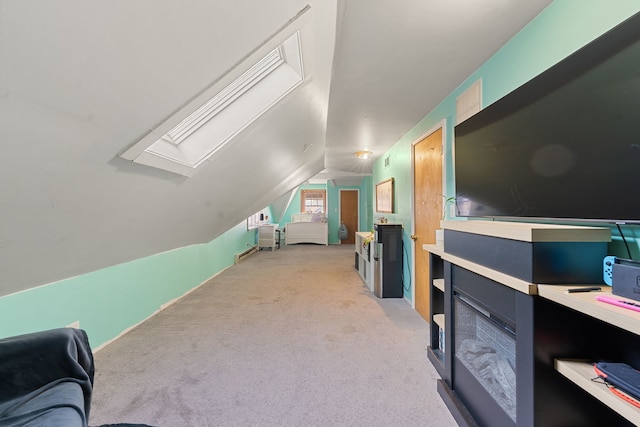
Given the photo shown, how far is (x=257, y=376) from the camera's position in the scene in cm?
196

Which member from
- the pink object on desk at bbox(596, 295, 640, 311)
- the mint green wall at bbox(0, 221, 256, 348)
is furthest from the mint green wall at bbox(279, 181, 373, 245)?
the pink object on desk at bbox(596, 295, 640, 311)

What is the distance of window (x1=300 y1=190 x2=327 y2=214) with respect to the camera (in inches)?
398

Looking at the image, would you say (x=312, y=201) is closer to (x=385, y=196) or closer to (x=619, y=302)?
(x=385, y=196)

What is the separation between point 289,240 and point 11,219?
7968 mm

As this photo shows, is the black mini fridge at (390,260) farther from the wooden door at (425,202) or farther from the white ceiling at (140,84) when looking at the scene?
the white ceiling at (140,84)

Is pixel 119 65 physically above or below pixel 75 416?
above

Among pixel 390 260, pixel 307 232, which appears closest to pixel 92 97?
pixel 390 260

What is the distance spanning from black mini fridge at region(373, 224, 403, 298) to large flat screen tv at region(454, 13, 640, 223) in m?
2.22

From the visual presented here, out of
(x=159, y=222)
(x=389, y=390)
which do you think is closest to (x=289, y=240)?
(x=159, y=222)

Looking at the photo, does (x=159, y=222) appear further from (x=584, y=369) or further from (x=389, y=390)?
(x=584, y=369)

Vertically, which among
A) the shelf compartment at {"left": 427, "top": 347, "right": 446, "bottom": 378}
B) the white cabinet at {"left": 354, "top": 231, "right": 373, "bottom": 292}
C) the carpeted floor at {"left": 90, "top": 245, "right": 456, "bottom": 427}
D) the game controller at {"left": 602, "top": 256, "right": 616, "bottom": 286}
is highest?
the game controller at {"left": 602, "top": 256, "right": 616, "bottom": 286}

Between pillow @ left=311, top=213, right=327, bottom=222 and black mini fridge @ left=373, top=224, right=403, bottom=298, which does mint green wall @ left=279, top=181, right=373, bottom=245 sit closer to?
pillow @ left=311, top=213, right=327, bottom=222

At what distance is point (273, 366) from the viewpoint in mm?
2082

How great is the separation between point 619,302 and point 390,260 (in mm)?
2997
